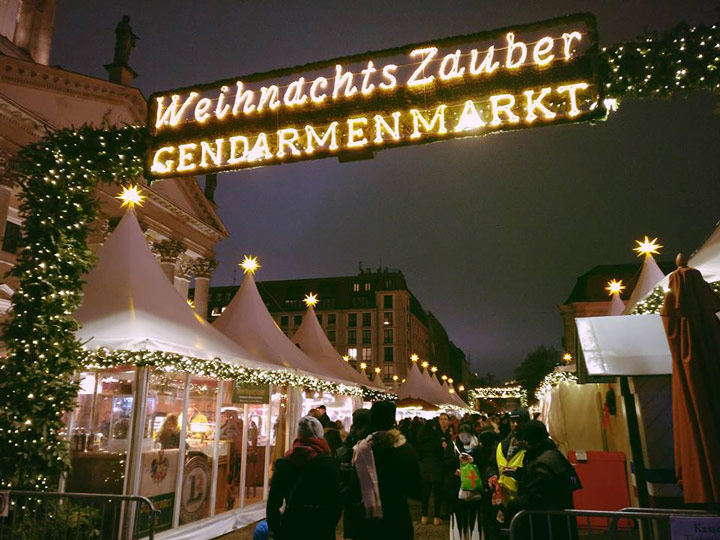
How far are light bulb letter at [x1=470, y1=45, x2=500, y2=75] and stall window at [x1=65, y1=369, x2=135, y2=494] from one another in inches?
246

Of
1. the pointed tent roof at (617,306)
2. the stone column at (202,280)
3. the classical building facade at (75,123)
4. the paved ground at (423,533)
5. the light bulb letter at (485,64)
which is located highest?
the classical building facade at (75,123)

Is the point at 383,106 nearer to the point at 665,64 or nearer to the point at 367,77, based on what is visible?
the point at 367,77

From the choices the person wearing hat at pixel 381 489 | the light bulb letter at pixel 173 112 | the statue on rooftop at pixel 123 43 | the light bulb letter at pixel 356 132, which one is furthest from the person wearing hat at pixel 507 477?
the statue on rooftop at pixel 123 43

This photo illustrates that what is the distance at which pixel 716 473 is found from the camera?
3709 millimetres

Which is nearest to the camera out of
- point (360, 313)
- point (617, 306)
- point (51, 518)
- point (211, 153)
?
point (51, 518)

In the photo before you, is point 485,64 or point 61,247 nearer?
point 485,64

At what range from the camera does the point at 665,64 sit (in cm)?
589

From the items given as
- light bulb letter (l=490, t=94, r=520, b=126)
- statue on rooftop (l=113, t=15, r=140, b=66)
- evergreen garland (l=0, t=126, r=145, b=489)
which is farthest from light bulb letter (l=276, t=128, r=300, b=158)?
statue on rooftop (l=113, t=15, r=140, b=66)

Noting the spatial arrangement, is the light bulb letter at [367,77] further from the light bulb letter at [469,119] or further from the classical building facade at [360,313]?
the classical building facade at [360,313]

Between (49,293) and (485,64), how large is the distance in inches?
240

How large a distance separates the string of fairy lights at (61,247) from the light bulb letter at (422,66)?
199 cm

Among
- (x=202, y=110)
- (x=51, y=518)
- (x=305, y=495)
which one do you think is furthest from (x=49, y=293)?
(x=305, y=495)

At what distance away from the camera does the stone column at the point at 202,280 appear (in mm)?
27375

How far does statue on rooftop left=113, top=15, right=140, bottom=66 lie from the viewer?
971 inches
